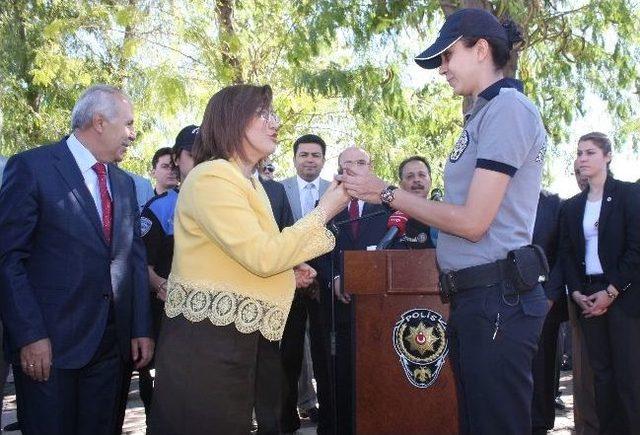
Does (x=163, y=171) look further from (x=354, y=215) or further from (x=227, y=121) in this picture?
(x=227, y=121)

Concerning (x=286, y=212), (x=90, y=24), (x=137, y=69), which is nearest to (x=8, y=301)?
(x=286, y=212)

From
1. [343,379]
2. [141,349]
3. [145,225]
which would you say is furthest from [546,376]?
[141,349]

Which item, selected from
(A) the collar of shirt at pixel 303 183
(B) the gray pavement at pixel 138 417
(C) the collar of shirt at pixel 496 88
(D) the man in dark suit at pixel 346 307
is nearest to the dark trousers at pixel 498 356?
(C) the collar of shirt at pixel 496 88

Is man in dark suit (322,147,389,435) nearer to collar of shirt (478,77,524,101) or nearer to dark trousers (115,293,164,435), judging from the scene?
dark trousers (115,293,164,435)

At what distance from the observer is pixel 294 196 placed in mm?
7977

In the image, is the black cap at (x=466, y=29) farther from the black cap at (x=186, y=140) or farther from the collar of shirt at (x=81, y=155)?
the black cap at (x=186, y=140)

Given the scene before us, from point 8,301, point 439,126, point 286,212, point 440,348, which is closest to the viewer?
point 8,301

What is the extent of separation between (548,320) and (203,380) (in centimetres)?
429

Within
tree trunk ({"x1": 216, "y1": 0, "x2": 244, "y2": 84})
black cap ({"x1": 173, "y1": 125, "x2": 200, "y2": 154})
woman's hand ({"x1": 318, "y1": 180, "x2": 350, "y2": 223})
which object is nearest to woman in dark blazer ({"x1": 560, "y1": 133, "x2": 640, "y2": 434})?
black cap ({"x1": 173, "y1": 125, "x2": 200, "y2": 154})

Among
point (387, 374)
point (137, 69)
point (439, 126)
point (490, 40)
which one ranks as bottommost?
point (387, 374)

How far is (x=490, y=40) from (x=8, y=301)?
7.61 ft

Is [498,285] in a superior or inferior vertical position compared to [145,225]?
inferior

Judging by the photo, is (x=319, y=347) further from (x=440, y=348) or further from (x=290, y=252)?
(x=290, y=252)

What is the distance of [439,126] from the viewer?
13.1 metres
